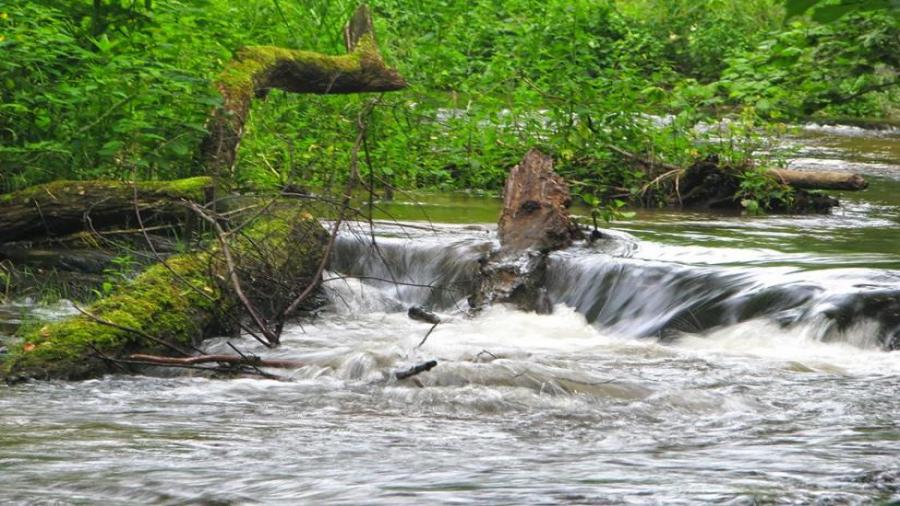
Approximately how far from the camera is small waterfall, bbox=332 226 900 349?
7844 millimetres

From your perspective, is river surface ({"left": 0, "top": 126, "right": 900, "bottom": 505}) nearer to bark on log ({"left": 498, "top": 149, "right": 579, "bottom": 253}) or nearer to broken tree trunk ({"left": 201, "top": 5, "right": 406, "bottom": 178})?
bark on log ({"left": 498, "top": 149, "right": 579, "bottom": 253})

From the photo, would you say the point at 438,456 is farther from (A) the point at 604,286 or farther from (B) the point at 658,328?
(A) the point at 604,286

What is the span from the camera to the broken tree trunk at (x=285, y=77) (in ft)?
31.7

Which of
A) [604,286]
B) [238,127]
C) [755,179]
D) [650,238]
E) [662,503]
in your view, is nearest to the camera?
[662,503]

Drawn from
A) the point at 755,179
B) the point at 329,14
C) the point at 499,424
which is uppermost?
the point at 329,14

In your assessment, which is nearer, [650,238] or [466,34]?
[650,238]

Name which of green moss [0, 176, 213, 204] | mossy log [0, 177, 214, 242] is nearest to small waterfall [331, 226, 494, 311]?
green moss [0, 176, 213, 204]

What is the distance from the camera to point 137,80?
29.0 ft

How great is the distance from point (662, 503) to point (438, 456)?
1.09 metres

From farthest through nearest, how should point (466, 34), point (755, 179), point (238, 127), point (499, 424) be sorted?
point (466, 34) < point (755, 179) < point (238, 127) < point (499, 424)

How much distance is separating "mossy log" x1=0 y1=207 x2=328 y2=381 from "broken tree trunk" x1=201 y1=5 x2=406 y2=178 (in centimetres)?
101

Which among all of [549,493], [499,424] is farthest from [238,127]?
[549,493]

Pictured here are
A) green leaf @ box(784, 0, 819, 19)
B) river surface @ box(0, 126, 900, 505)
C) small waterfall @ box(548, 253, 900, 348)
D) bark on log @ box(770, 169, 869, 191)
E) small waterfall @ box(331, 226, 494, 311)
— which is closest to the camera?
green leaf @ box(784, 0, 819, 19)

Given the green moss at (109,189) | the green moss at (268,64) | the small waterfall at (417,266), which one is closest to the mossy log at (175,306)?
the green moss at (109,189)
